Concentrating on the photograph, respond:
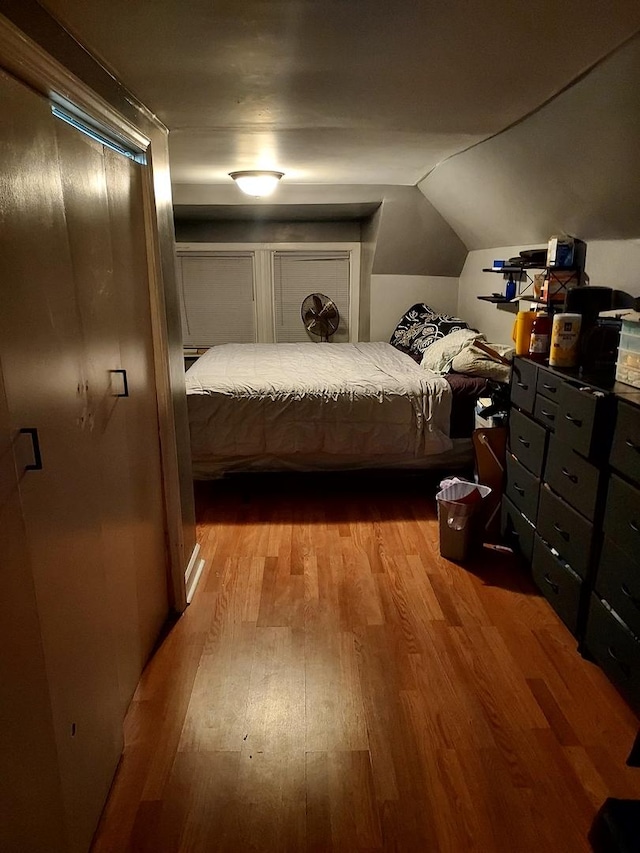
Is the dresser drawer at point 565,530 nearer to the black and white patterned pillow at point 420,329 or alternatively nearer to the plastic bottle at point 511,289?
the plastic bottle at point 511,289

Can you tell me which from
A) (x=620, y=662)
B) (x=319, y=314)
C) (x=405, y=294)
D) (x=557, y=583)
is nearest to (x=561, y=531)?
(x=557, y=583)

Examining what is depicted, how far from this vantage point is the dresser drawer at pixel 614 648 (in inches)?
66.9

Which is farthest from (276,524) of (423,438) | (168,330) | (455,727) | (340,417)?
(455,727)

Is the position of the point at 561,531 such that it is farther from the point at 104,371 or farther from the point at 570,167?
the point at 104,371

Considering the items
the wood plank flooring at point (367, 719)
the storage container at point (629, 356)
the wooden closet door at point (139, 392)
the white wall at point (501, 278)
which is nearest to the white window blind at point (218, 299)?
the white wall at point (501, 278)

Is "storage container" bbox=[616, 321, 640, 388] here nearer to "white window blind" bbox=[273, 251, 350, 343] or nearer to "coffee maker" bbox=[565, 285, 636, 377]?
"coffee maker" bbox=[565, 285, 636, 377]

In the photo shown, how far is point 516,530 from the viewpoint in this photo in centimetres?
264

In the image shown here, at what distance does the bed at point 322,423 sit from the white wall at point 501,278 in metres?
0.95

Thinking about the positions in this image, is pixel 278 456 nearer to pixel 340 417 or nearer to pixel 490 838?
pixel 340 417

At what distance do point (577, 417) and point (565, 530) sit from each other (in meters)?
0.45

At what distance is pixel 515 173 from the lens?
297 cm

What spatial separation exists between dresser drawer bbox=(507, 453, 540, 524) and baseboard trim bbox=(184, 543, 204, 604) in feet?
5.00

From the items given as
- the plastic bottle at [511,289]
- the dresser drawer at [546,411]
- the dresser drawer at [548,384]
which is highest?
the plastic bottle at [511,289]

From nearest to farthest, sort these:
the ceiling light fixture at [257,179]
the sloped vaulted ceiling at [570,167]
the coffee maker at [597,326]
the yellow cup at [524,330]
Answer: the sloped vaulted ceiling at [570,167] < the coffee maker at [597,326] < the yellow cup at [524,330] < the ceiling light fixture at [257,179]
